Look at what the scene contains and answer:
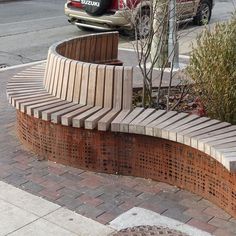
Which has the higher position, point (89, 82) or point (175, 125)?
point (89, 82)

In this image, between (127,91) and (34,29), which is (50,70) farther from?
(34,29)

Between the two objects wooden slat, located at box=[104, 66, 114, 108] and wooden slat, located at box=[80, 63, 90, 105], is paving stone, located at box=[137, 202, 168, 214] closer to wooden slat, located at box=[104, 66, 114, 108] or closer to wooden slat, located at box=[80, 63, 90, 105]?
wooden slat, located at box=[104, 66, 114, 108]

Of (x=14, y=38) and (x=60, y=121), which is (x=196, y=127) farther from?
(x=14, y=38)

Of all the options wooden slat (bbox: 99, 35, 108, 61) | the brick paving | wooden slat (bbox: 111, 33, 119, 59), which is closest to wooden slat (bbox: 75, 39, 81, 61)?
wooden slat (bbox: 99, 35, 108, 61)

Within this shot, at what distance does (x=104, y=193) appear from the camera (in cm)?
423

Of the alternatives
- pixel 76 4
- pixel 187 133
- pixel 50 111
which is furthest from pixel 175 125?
pixel 76 4

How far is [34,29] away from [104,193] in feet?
32.1

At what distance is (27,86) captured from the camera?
18.4 feet

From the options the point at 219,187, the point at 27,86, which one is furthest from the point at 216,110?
the point at 27,86

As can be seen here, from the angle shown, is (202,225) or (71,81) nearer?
(202,225)

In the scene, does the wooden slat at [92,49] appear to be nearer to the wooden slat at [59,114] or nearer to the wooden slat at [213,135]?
the wooden slat at [59,114]

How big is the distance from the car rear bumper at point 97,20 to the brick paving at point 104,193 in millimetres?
6996

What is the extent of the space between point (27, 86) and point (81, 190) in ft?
5.73

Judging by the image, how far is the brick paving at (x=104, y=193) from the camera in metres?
3.84
